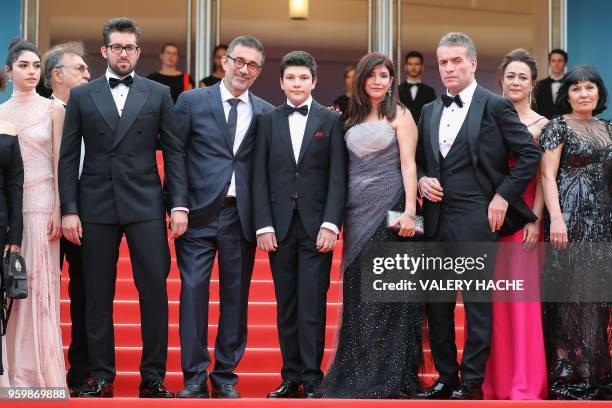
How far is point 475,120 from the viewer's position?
6605 mm

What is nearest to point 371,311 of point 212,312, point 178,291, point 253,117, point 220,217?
point 220,217

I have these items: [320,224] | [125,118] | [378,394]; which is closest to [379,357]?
[378,394]

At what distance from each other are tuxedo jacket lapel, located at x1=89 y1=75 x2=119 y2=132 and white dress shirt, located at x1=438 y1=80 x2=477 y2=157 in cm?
186

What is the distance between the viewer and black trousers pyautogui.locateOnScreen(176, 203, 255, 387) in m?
6.49

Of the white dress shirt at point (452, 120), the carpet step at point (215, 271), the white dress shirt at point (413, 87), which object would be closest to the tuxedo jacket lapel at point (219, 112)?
the white dress shirt at point (452, 120)

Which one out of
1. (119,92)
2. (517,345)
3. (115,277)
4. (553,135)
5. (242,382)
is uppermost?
(119,92)

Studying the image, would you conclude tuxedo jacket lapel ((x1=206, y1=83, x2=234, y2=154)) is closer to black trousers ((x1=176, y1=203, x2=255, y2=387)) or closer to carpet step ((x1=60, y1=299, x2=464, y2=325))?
black trousers ((x1=176, y1=203, x2=255, y2=387))

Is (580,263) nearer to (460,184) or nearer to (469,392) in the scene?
(460,184)

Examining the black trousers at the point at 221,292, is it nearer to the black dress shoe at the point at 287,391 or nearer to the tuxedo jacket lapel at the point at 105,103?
the black dress shoe at the point at 287,391

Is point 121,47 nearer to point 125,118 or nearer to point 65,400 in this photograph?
point 125,118

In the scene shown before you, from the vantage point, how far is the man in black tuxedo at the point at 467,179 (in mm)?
6500

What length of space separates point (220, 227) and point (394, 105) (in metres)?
1.22

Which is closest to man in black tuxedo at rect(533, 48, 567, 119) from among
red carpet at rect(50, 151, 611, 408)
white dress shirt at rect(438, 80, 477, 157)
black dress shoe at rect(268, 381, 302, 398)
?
red carpet at rect(50, 151, 611, 408)

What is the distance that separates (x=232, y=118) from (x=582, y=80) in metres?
2.06
